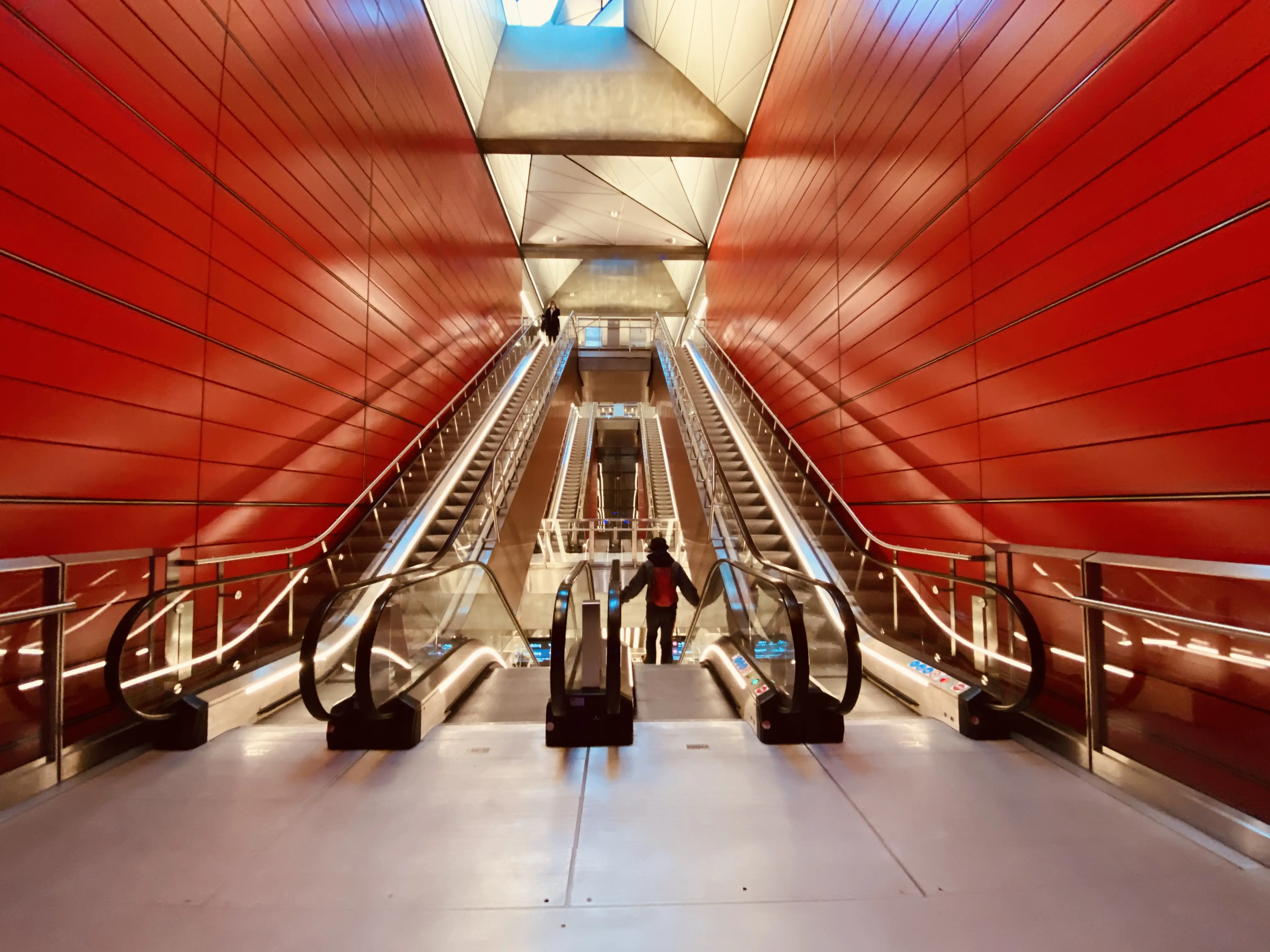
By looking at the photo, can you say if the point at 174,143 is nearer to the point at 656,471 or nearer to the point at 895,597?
the point at 895,597

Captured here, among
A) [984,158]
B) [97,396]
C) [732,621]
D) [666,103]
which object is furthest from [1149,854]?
[666,103]

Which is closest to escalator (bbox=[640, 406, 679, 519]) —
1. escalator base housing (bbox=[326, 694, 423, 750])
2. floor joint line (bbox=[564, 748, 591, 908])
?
escalator base housing (bbox=[326, 694, 423, 750])

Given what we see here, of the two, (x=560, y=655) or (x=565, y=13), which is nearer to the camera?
(x=560, y=655)

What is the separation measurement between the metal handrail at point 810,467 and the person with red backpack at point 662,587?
6.12 feet

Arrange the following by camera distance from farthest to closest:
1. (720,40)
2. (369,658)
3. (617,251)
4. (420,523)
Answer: (617,251), (720,40), (420,523), (369,658)

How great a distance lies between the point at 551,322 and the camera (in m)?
16.2

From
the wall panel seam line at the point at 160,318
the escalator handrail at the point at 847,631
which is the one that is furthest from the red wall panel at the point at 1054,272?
the wall panel seam line at the point at 160,318

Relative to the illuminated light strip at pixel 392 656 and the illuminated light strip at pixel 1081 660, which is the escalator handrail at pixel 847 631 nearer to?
the illuminated light strip at pixel 1081 660

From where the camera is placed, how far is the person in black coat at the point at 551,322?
1599 cm

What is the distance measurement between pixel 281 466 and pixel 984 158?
20.4 feet

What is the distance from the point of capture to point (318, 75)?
5.87 m

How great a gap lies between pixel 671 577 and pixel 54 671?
4.56 m

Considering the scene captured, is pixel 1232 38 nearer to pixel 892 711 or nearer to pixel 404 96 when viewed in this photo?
pixel 892 711

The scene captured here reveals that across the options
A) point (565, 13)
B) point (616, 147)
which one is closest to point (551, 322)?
point (616, 147)
